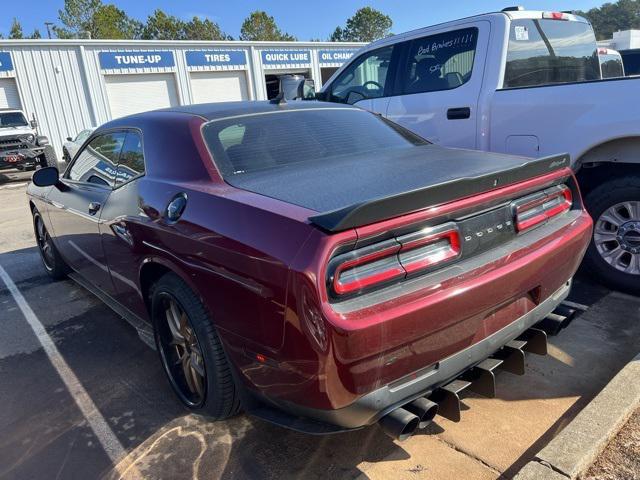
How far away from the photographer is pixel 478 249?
7.17 feet

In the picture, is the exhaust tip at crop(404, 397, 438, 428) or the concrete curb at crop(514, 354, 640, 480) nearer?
the exhaust tip at crop(404, 397, 438, 428)

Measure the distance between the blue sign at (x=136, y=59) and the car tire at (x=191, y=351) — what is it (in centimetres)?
2193

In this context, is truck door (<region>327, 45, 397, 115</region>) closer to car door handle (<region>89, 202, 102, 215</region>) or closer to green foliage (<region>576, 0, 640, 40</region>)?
car door handle (<region>89, 202, 102, 215</region>)

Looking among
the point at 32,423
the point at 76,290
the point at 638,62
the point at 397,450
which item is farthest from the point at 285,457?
the point at 638,62

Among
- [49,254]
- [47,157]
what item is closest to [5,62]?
[47,157]

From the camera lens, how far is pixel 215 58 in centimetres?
2498

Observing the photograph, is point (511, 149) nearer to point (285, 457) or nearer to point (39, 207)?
point (285, 457)

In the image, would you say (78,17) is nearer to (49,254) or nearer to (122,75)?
(122,75)

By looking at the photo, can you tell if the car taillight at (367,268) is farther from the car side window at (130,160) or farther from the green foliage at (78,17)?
the green foliage at (78,17)

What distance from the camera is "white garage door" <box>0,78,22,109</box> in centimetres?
1947

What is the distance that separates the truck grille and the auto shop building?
5633 mm

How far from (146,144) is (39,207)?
8.32 ft

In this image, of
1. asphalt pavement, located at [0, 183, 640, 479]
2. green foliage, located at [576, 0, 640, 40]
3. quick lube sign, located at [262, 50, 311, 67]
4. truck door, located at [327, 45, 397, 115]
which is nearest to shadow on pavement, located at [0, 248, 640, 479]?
asphalt pavement, located at [0, 183, 640, 479]

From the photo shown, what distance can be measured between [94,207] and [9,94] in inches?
783
